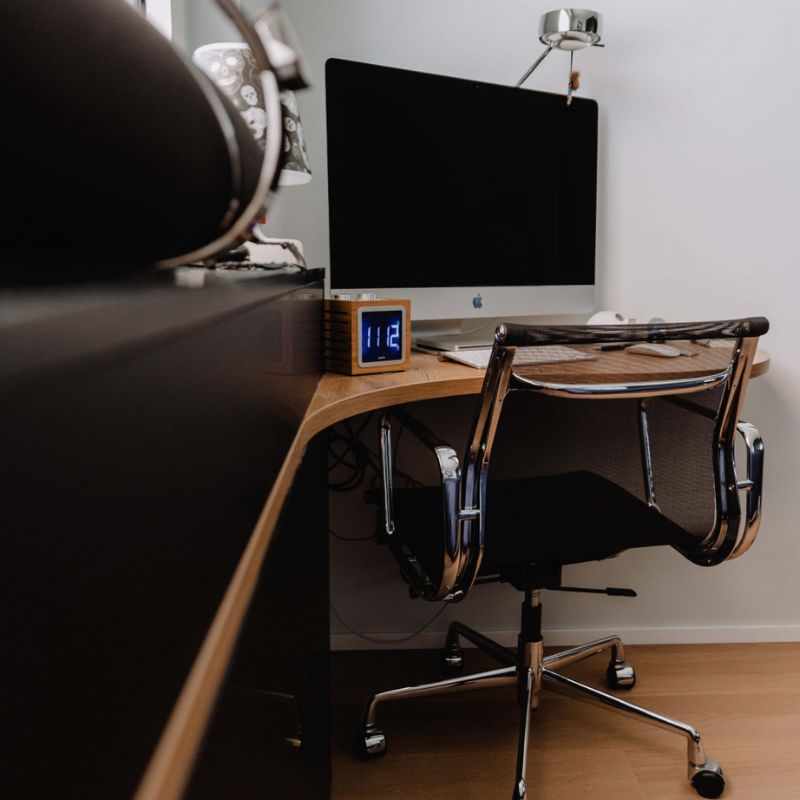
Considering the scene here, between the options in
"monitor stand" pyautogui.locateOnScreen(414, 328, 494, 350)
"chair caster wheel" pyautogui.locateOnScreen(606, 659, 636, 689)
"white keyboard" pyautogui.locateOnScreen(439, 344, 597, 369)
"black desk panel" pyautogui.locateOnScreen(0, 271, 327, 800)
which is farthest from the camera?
"chair caster wheel" pyautogui.locateOnScreen(606, 659, 636, 689)

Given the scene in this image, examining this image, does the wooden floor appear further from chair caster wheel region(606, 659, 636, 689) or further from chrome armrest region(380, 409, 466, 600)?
chrome armrest region(380, 409, 466, 600)

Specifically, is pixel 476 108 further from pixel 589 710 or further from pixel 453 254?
pixel 589 710

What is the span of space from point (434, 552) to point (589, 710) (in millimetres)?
734

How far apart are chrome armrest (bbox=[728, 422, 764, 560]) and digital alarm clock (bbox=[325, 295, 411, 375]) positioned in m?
0.63

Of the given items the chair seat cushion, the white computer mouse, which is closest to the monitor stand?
the chair seat cushion

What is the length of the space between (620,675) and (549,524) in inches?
26.7

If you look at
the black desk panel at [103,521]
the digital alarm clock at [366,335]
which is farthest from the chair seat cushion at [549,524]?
the black desk panel at [103,521]

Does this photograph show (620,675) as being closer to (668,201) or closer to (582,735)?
(582,735)

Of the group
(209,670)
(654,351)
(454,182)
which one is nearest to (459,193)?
(454,182)

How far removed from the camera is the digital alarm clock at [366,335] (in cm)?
128

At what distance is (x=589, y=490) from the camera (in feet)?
4.43

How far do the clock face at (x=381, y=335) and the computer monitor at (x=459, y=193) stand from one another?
0.45 feet

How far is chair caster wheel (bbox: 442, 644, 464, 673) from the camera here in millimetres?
1784

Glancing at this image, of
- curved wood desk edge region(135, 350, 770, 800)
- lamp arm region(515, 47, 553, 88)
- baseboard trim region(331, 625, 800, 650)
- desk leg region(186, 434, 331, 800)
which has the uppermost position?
lamp arm region(515, 47, 553, 88)
